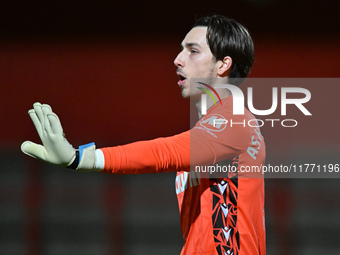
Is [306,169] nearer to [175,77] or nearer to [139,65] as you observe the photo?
[175,77]

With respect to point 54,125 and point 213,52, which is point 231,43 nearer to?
point 213,52

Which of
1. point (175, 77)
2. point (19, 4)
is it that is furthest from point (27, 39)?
point (175, 77)

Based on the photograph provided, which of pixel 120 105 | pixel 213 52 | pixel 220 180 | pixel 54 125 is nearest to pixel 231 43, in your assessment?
pixel 213 52

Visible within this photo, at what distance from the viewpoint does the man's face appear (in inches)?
84.5

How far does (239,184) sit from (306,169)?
2.41 meters

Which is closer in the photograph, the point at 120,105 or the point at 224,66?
the point at 224,66

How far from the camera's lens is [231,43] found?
2.19 meters

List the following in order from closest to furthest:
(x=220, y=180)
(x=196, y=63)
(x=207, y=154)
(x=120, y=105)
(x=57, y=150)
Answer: (x=57, y=150), (x=207, y=154), (x=220, y=180), (x=196, y=63), (x=120, y=105)

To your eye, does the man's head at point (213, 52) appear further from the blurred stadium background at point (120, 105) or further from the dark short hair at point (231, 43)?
the blurred stadium background at point (120, 105)

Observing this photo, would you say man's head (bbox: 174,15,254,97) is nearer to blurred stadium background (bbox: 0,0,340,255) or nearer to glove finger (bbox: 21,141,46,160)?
glove finger (bbox: 21,141,46,160)

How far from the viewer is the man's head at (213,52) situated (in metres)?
2.15

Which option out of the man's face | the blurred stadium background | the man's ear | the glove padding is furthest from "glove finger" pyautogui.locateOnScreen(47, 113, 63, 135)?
the blurred stadium background

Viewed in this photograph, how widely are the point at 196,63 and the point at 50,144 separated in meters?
0.76

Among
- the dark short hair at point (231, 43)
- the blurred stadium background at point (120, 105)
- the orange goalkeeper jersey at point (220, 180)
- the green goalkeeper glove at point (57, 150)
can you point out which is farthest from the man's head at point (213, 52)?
the blurred stadium background at point (120, 105)
